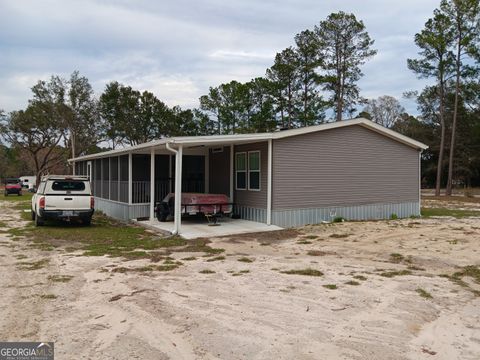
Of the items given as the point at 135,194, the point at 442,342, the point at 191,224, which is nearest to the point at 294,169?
the point at 191,224

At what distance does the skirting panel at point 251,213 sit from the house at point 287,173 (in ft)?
0.10

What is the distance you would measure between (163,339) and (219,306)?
1.12m

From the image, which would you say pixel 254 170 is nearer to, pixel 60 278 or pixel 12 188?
pixel 60 278

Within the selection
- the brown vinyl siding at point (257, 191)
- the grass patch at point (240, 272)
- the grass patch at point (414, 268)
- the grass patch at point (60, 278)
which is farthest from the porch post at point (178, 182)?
the grass patch at point (414, 268)

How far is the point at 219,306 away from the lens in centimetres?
486

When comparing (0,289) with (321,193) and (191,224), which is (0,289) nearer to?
(191,224)

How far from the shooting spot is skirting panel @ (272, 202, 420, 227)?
1198 cm

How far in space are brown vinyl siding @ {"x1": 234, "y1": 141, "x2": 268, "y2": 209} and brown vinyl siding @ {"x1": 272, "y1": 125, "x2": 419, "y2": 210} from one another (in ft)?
1.30

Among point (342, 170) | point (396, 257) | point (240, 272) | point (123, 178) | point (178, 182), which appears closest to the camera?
point (240, 272)

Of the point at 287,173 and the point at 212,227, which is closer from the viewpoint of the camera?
the point at 212,227

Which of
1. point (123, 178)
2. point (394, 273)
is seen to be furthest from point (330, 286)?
point (123, 178)

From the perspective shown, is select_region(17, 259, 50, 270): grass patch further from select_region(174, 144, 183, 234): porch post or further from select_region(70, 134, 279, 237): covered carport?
select_region(70, 134, 279, 237): covered carport

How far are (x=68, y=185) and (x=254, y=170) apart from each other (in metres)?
5.77

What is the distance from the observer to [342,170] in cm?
1320
